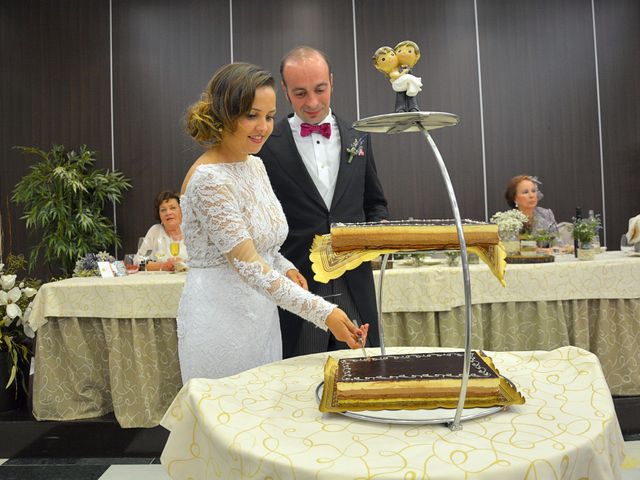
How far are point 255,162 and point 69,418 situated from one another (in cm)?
223

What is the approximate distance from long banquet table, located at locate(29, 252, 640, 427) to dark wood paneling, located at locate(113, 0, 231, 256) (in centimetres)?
299

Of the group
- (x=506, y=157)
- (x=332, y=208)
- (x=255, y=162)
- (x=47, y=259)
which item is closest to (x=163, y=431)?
(x=332, y=208)

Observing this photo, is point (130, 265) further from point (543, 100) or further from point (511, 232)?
point (543, 100)

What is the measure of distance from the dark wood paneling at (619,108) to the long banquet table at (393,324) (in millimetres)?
3158

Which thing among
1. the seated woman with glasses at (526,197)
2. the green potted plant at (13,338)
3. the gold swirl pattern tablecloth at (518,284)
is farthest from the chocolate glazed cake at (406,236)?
the seated woman with glasses at (526,197)

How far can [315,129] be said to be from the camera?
7.24ft

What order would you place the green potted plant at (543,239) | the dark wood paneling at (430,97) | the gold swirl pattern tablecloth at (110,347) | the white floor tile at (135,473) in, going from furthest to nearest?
the dark wood paneling at (430,97)
the green potted plant at (543,239)
the gold swirl pattern tablecloth at (110,347)
the white floor tile at (135,473)

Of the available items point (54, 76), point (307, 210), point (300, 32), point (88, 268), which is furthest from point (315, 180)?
point (54, 76)

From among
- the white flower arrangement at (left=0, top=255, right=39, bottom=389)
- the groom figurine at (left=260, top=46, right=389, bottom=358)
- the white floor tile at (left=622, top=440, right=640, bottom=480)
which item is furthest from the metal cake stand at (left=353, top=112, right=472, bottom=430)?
the white flower arrangement at (left=0, top=255, right=39, bottom=389)

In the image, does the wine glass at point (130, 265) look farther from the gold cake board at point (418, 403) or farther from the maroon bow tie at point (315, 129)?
the gold cake board at point (418, 403)

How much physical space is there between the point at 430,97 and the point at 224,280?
4868mm

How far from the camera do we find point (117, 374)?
3.15 meters

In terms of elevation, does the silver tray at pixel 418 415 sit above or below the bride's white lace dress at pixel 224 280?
below

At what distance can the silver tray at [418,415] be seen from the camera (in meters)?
0.94
